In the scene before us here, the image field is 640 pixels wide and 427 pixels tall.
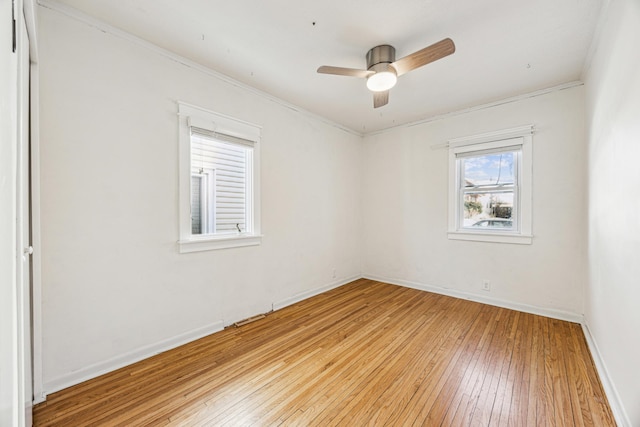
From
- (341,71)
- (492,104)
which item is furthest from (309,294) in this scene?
(492,104)

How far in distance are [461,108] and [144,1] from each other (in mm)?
3693

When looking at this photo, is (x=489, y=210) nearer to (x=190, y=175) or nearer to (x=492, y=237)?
(x=492, y=237)

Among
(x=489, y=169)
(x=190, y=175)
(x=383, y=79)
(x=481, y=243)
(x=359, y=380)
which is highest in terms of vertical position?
(x=383, y=79)

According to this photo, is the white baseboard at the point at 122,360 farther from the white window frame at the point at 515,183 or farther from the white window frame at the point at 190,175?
the white window frame at the point at 515,183

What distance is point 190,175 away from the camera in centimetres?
255

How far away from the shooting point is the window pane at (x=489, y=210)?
11.4 feet

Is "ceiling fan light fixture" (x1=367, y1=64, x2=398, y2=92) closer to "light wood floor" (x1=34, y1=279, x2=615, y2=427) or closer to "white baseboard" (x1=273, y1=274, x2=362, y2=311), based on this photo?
"light wood floor" (x1=34, y1=279, x2=615, y2=427)

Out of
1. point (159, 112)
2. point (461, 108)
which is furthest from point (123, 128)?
point (461, 108)

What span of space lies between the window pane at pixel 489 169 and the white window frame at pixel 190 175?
294 centimetres

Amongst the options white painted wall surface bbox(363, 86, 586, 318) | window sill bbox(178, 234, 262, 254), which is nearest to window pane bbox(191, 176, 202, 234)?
window sill bbox(178, 234, 262, 254)

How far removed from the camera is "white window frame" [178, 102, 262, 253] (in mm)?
2484

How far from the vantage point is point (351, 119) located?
4.12 m

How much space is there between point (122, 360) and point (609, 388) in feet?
11.8

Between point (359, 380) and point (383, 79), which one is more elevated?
point (383, 79)
